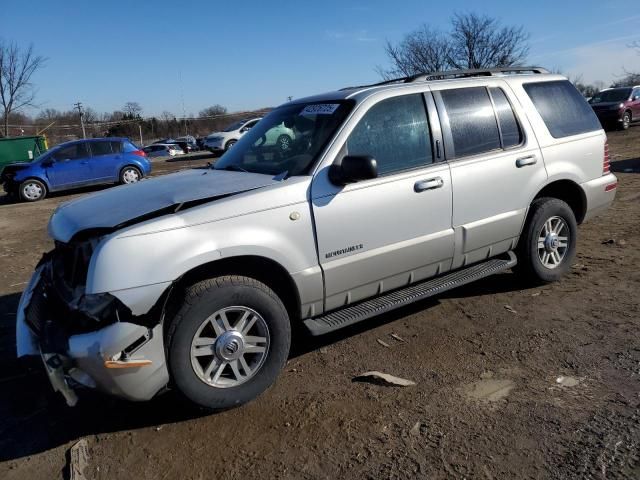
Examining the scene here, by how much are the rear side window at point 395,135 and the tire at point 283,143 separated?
52 cm

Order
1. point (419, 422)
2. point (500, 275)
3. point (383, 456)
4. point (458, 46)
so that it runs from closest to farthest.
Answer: point (383, 456)
point (419, 422)
point (500, 275)
point (458, 46)

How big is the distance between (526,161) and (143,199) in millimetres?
3109

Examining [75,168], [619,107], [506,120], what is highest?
[75,168]

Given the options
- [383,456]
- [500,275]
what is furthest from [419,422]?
[500,275]

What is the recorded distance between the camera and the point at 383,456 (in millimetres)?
2734

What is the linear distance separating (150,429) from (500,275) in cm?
369

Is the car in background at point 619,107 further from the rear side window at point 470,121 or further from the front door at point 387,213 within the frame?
the front door at point 387,213

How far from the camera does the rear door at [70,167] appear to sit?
610 inches

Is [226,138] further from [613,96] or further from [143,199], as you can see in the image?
[143,199]

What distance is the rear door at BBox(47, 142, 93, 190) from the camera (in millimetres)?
15500

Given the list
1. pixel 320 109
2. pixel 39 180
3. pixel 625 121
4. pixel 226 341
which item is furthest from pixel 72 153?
pixel 625 121

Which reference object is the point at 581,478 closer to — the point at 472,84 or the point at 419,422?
the point at 419,422

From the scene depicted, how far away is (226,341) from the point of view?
315cm

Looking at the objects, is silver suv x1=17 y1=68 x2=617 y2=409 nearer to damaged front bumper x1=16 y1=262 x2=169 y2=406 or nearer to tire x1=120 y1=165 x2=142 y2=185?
damaged front bumper x1=16 y1=262 x2=169 y2=406
